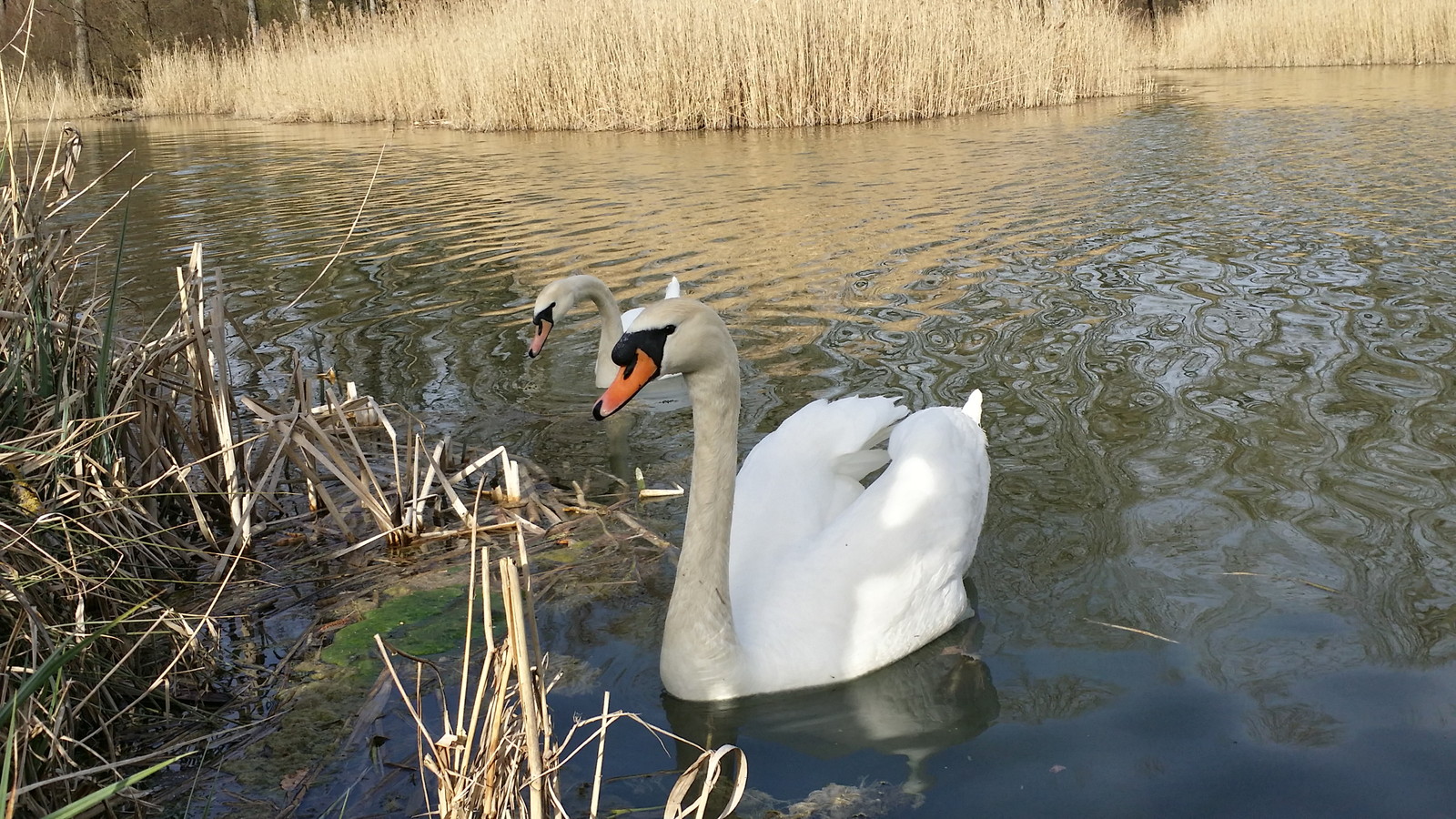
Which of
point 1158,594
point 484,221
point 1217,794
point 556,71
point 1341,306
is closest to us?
point 1217,794

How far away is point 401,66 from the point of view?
21.3 m

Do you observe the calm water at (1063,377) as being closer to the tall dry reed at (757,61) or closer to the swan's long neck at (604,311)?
the swan's long neck at (604,311)

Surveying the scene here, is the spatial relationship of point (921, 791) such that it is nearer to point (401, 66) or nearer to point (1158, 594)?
point (1158, 594)

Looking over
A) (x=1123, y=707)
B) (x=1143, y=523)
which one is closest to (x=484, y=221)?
(x=1143, y=523)

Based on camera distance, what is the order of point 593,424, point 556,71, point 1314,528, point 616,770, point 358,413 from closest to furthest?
point 616,770, point 1314,528, point 358,413, point 593,424, point 556,71

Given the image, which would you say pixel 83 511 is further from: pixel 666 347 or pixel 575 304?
pixel 575 304

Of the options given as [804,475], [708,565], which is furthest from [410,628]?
[804,475]

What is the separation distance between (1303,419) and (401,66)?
19204mm

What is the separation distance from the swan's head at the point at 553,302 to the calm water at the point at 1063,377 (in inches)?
13.2

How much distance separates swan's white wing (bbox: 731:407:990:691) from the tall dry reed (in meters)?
13.3

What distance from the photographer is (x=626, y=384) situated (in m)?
2.72

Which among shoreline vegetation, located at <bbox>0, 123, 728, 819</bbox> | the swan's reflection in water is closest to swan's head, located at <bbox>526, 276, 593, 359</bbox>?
shoreline vegetation, located at <bbox>0, 123, 728, 819</bbox>

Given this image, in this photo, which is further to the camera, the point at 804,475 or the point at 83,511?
the point at 804,475

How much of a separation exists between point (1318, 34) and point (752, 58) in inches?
510
